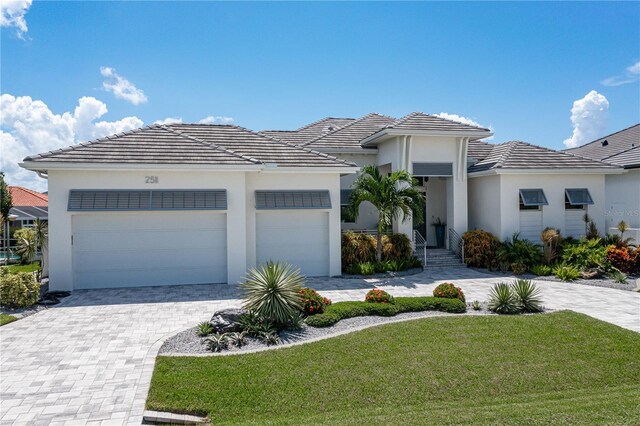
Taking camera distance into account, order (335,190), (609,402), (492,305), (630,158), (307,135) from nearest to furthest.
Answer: (609,402) < (492,305) < (335,190) < (630,158) < (307,135)

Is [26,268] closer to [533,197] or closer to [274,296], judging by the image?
[274,296]

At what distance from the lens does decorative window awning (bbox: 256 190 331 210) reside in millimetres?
15680

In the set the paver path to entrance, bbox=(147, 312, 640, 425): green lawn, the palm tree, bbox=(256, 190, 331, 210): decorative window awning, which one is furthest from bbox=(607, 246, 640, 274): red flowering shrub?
bbox=(256, 190, 331, 210): decorative window awning

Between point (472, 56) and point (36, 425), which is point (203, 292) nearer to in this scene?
point (36, 425)

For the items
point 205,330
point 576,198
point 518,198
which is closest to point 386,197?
point 518,198

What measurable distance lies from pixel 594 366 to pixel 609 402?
65.1 inches

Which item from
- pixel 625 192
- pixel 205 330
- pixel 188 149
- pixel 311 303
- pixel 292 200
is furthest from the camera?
pixel 625 192

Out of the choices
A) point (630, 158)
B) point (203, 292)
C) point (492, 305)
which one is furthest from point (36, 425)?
point (630, 158)

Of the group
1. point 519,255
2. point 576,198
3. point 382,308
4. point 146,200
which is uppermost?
point 576,198

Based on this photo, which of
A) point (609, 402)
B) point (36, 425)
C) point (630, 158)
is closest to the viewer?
point (36, 425)

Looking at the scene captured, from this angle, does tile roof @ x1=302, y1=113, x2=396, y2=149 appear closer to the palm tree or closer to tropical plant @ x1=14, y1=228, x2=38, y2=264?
the palm tree

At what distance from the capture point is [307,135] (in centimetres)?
2416

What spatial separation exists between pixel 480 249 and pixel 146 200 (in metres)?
14.2

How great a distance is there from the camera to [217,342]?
325 inches
